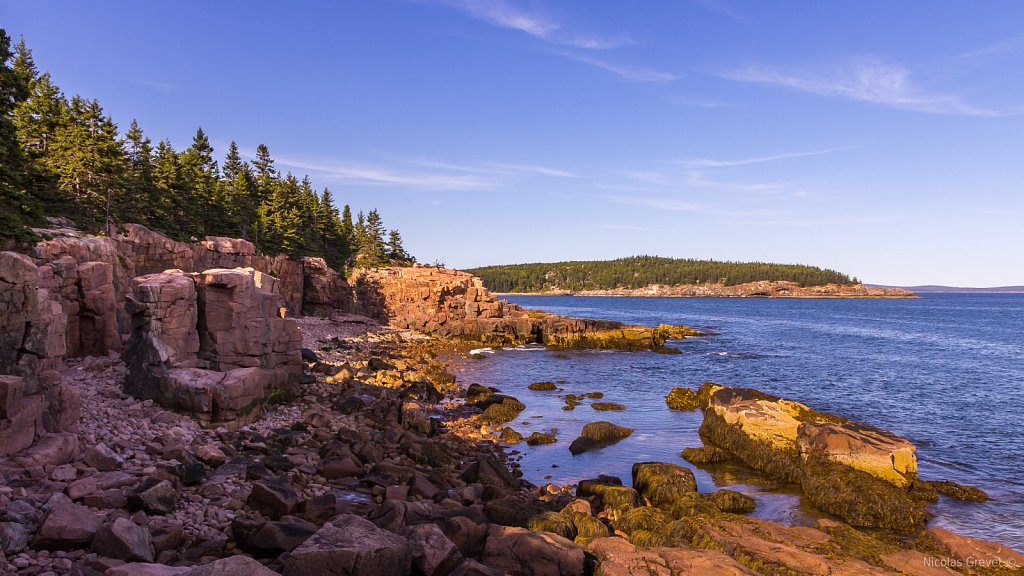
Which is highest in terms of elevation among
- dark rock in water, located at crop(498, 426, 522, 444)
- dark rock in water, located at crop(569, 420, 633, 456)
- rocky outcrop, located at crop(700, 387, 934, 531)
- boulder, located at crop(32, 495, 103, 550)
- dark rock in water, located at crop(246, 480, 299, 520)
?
boulder, located at crop(32, 495, 103, 550)

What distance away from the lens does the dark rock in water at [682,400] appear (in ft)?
96.3

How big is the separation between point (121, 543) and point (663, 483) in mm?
13812

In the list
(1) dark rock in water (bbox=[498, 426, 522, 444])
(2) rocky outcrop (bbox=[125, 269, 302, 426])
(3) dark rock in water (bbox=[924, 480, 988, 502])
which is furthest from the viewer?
(1) dark rock in water (bbox=[498, 426, 522, 444])

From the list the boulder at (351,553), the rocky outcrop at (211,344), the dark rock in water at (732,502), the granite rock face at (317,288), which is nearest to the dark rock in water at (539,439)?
the dark rock in water at (732,502)

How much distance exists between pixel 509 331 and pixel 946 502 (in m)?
47.1

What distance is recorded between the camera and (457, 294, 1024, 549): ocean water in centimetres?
1806

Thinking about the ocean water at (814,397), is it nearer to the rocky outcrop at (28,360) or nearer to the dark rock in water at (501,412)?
the dark rock in water at (501,412)

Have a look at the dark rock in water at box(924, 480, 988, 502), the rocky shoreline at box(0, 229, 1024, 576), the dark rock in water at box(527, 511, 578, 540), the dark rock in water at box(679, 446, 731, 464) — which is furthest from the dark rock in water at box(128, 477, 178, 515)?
the dark rock in water at box(924, 480, 988, 502)

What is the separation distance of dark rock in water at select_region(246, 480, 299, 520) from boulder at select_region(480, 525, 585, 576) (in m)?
4.20

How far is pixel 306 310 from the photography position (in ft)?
200

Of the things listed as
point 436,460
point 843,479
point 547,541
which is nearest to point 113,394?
point 436,460

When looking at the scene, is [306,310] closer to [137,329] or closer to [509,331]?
[509,331]

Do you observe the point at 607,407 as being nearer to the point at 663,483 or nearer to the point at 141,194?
the point at 663,483

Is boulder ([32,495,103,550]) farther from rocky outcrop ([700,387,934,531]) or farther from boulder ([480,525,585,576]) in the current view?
rocky outcrop ([700,387,934,531])
